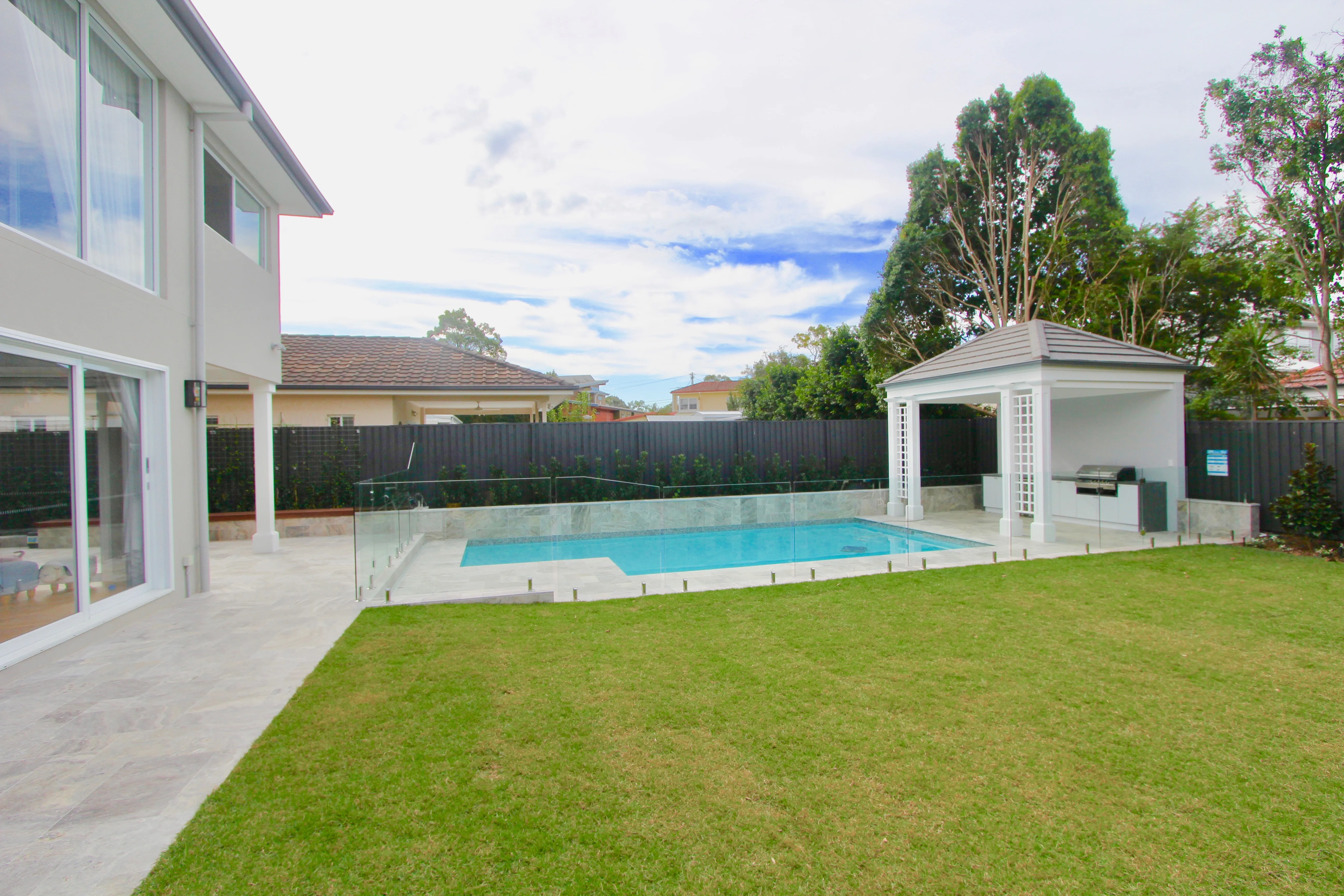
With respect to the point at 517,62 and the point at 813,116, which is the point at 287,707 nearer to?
the point at 517,62

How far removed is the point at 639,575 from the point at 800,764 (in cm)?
521

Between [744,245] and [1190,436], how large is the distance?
74.4 ft

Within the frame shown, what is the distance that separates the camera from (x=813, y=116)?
15.4 meters

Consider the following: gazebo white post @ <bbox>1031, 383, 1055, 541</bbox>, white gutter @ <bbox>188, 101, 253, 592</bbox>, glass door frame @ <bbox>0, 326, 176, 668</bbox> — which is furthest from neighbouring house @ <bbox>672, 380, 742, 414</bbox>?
glass door frame @ <bbox>0, 326, 176, 668</bbox>

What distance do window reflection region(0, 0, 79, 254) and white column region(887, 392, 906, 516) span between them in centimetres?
1392

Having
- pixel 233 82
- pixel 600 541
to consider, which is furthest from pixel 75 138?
pixel 600 541

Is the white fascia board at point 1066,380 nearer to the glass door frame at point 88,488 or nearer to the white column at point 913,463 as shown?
the white column at point 913,463

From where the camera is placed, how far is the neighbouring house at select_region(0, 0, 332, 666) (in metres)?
4.98

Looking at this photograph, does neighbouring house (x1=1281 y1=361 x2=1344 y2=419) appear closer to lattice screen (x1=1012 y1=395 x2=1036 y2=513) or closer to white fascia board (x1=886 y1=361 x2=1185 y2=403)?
white fascia board (x1=886 y1=361 x2=1185 y2=403)

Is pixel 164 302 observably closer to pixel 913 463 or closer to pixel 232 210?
pixel 232 210

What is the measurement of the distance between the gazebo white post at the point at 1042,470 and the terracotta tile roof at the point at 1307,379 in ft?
31.2

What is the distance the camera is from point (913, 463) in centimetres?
1465

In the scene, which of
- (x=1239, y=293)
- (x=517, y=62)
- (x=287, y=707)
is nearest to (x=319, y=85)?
(x=517, y=62)

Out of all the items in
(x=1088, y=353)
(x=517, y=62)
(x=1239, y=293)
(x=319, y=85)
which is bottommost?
(x=1088, y=353)
